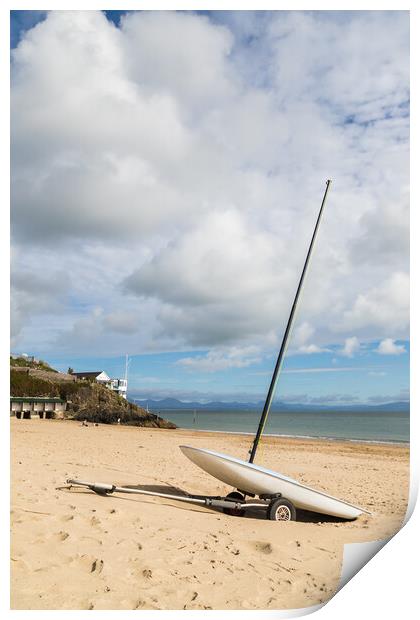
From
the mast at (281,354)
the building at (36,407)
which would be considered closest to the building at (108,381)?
the building at (36,407)

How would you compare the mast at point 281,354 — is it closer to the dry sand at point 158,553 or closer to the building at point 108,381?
the dry sand at point 158,553

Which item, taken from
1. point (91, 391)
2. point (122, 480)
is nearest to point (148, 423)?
point (91, 391)

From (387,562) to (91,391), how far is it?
28278mm

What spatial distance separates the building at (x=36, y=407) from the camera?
2464 centimetres

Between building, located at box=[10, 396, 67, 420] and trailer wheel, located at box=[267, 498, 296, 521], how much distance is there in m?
21.7

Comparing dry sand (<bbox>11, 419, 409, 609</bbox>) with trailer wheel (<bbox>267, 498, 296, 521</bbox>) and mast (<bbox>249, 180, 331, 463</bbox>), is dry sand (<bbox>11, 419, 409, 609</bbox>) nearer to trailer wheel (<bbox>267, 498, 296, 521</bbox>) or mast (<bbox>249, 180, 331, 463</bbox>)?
trailer wheel (<bbox>267, 498, 296, 521</bbox>)

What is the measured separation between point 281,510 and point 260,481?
1.08 feet

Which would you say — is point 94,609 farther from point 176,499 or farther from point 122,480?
point 122,480

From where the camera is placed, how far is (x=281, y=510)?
497cm

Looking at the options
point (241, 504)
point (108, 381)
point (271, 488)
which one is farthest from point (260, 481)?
point (108, 381)

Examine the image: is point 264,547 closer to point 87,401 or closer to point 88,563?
point 88,563

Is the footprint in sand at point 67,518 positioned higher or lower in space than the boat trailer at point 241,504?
higher

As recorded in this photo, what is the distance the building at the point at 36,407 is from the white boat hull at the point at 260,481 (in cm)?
2126

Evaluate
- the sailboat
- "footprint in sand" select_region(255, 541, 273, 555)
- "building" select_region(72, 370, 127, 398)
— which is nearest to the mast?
the sailboat
